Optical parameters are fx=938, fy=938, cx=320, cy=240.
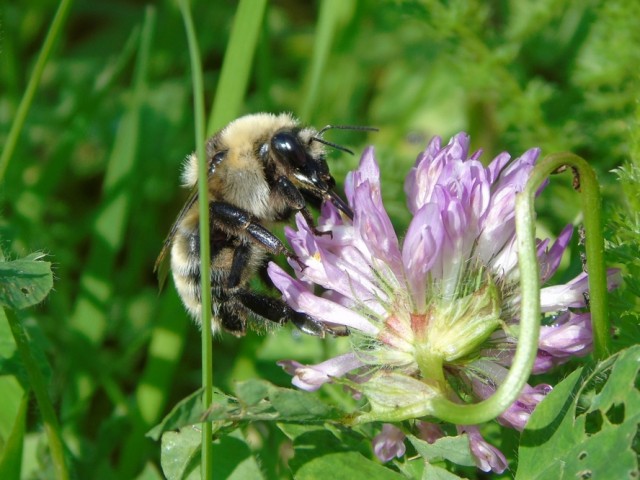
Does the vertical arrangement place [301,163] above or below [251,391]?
above

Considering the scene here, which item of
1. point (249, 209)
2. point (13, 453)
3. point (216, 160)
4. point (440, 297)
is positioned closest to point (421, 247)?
point (440, 297)

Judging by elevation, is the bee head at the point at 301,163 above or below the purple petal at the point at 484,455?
above

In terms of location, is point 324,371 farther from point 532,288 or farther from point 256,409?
point 532,288

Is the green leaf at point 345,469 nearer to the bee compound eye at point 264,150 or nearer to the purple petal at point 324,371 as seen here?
the purple petal at point 324,371

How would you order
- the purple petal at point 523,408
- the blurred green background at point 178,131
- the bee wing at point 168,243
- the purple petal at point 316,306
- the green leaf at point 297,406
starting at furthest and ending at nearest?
the blurred green background at point 178,131 → the bee wing at point 168,243 → the purple petal at point 316,306 → the purple petal at point 523,408 → the green leaf at point 297,406

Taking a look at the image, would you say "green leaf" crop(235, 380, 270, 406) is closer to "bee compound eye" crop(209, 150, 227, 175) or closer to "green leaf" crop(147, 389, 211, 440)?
"green leaf" crop(147, 389, 211, 440)

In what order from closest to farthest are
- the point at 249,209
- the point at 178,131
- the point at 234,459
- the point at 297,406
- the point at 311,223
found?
the point at 297,406 → the point at 234,459 → the point at 311,223 → the point at 249,209 → the point at 178,131

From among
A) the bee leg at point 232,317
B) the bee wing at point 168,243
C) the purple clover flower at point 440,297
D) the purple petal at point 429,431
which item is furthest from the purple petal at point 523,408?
the bee wing at point 168,243
